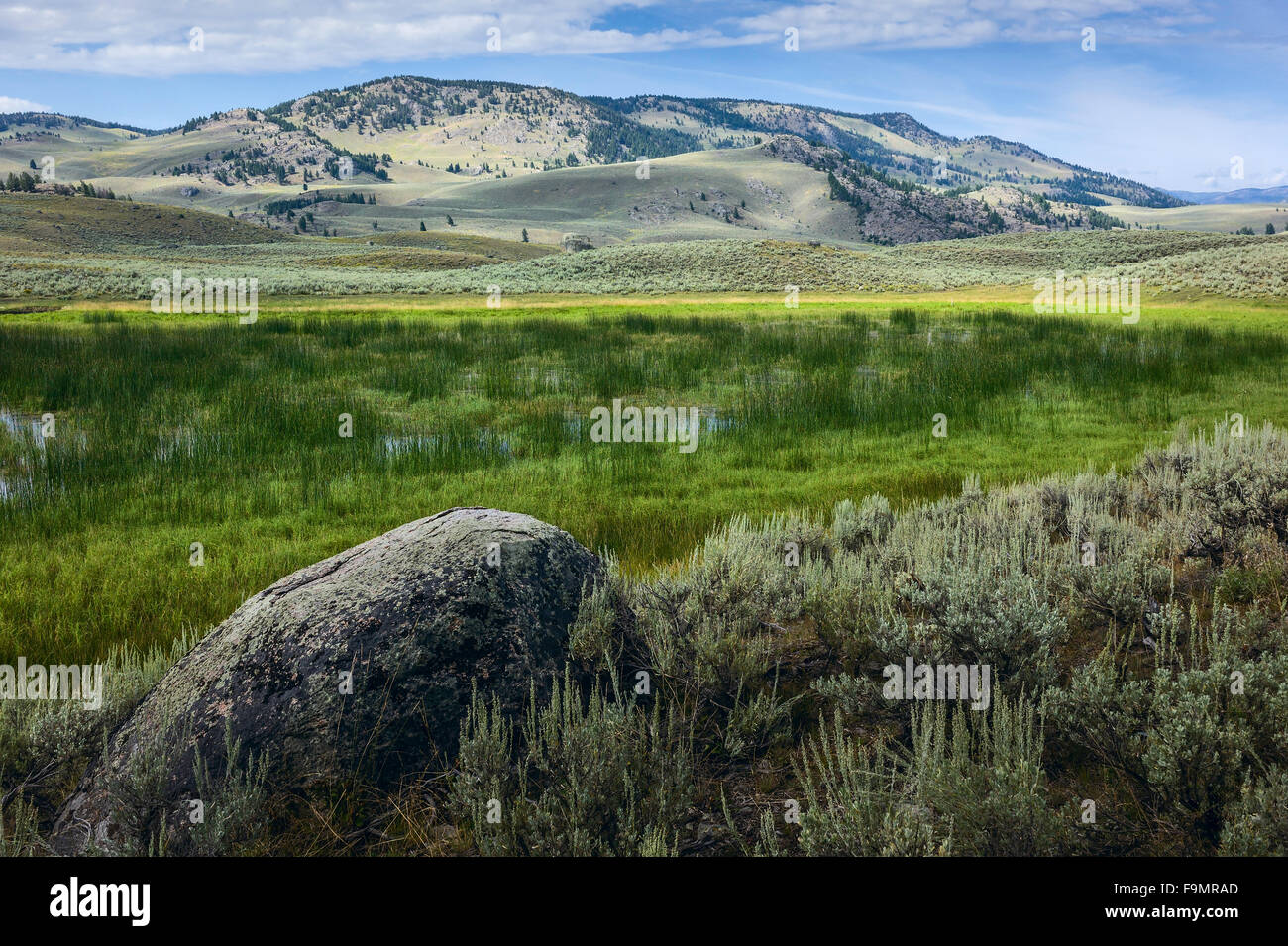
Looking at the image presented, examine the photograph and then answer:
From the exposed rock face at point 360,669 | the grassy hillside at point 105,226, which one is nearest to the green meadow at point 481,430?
the exposed rock face at point 360,669

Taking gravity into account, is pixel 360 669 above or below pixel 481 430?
below

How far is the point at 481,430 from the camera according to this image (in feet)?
43.5

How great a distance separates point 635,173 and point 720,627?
637 ft

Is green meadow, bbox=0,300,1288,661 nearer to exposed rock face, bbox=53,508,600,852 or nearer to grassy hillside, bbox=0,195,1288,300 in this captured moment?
exposed rock face, bbox=53,508,600,852

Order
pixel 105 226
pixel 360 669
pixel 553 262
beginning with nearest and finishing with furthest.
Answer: pixel 360 669 → pixel 553 262 → pixel 105 226

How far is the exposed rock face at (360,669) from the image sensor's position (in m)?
3.65

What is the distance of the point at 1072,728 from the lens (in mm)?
3832

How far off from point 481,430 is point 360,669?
9.63 m

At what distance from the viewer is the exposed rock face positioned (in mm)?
3648

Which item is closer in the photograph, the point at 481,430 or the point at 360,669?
the point at 360,669

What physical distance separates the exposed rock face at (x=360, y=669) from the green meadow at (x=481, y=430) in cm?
240

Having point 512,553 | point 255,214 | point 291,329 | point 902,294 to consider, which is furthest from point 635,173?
point 512,553

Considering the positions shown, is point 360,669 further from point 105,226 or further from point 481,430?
point 105,226

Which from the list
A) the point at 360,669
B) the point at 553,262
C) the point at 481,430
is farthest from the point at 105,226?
the point at 360,669
